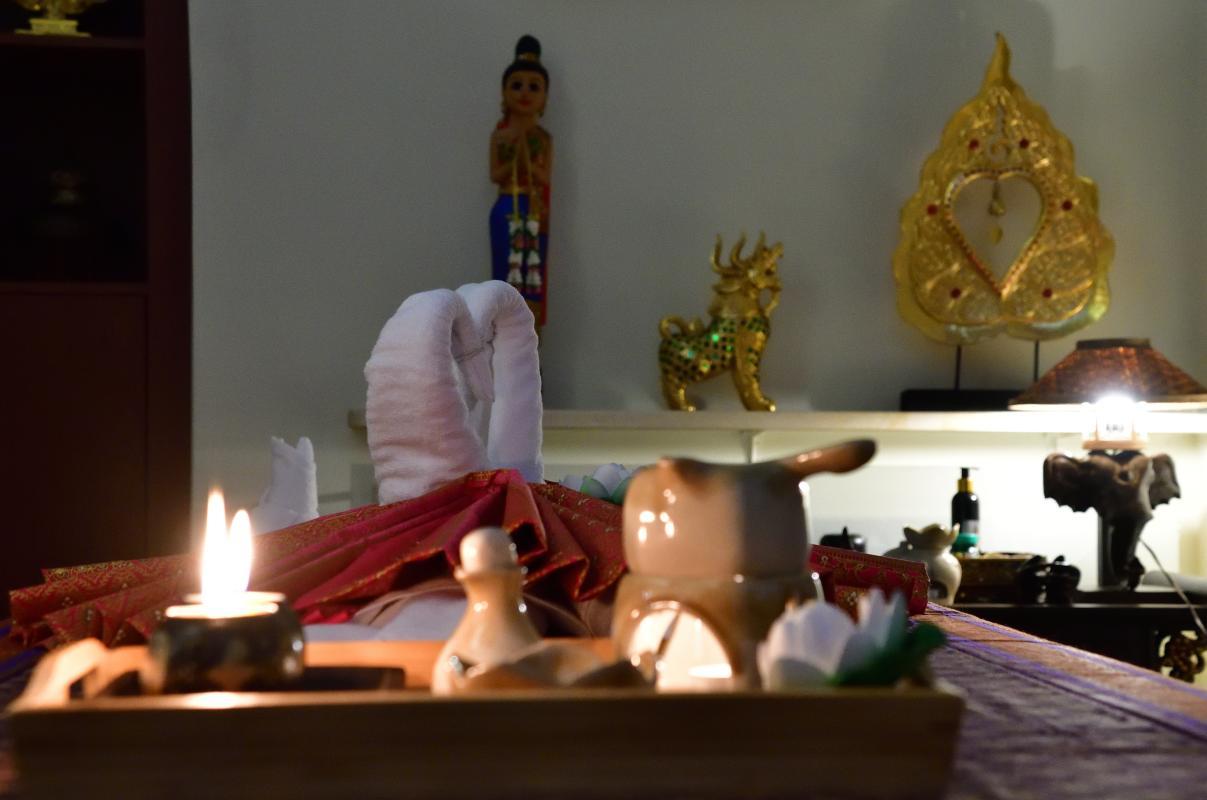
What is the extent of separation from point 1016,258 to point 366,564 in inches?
75.1

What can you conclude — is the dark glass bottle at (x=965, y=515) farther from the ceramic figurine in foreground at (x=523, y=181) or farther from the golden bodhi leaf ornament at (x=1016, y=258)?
the ceramic figurine in foreground at (x=523, y=181)

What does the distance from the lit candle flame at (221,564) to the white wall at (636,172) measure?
1.75 m

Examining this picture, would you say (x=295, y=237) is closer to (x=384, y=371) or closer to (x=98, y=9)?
(x=98, y=9)

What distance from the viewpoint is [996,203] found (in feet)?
7.90

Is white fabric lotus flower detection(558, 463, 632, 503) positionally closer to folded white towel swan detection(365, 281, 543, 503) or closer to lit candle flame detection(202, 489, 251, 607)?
folded white towel swan detection(365, 281, 543, 503)

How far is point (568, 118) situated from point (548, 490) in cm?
154

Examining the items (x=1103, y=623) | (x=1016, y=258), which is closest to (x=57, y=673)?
(x=1103, y=623)

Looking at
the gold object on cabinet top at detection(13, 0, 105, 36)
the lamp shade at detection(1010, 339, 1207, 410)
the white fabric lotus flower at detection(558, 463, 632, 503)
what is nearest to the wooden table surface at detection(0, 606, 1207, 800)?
the white fabric lotus flower at detection(558, 463, 632, 503)

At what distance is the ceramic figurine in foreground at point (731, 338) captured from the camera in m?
2.24

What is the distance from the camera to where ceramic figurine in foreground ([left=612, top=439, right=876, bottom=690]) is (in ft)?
1.65

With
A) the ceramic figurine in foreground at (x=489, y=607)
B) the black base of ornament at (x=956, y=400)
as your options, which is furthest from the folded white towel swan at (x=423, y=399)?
the black base of ornament at (x=956, y=400)

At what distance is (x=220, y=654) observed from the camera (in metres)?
0.47

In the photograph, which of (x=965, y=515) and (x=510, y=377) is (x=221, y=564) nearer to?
(x=510, y=377)

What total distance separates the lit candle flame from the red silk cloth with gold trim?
21 centimetres
